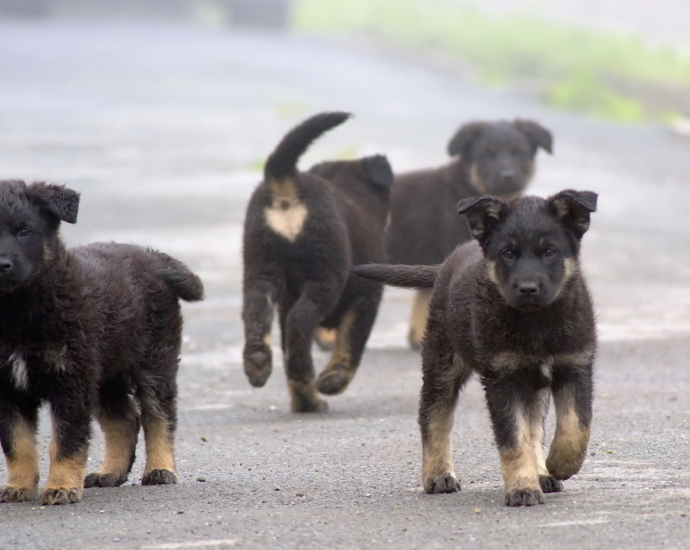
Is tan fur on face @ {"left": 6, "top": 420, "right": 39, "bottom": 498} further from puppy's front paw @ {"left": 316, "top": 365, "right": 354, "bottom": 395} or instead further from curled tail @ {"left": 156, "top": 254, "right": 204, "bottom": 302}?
puppy's front paw @ {"left": 316, "top": 365, "right": 354, "bottom": 395}

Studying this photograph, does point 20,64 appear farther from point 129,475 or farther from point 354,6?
point 129,475

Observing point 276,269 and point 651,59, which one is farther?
point 651,59

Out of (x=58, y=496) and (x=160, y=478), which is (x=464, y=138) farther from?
(x=58, y=496)

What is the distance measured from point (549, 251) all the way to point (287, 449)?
231 cm

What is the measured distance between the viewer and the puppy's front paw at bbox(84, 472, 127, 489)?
6.39 metres

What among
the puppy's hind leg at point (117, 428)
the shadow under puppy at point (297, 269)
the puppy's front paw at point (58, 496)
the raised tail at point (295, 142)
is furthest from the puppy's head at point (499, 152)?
the puppy's front paw at point (58, 496)

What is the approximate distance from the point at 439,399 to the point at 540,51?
30.2m

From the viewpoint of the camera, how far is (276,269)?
8586mm

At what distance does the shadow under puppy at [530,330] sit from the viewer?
18.2 feet

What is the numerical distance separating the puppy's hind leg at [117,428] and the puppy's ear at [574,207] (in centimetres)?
243

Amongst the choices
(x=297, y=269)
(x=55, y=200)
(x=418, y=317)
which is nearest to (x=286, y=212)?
(x=297, y=269)

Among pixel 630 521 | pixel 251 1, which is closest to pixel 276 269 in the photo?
pixel 630 521

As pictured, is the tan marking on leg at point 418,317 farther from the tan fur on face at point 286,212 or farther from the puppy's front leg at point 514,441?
the puppy's front leg at point 514,441

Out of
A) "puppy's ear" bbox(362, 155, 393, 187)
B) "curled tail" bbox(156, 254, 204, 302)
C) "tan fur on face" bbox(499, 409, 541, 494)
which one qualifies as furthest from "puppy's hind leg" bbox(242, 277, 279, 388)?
"tan fur on face" bbox(499, 409, 541, 494)
